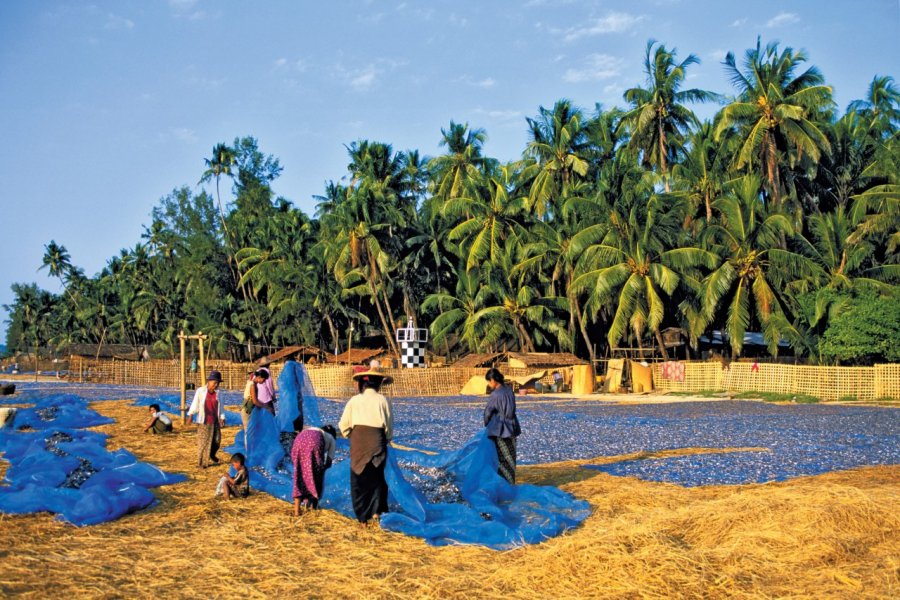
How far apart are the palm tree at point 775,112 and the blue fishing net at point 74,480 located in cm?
3534

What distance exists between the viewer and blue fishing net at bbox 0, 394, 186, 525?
29.1ft

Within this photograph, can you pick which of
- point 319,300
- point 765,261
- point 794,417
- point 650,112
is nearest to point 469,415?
point 794,417

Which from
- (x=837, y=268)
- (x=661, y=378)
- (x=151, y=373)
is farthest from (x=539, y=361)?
(x=151, y=373)

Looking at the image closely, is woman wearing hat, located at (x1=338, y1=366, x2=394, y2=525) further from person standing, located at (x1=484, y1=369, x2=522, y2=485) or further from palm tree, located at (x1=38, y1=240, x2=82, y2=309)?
palm tree, located at (x1=38, y1=240, x2=82, y2=309)

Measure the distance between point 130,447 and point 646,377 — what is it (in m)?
26.9

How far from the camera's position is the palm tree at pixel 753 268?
36375 millimetres

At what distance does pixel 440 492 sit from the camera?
10.2 m

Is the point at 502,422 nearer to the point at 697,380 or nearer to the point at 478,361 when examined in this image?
the point at 697,380

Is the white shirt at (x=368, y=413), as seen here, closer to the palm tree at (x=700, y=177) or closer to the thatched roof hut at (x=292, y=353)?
the palm tree at (x=700, y=177)

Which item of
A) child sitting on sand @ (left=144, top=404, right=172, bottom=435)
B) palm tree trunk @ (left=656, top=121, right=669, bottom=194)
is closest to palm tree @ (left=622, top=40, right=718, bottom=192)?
palm tree trunk @ (left=656, top=121, right=669, bottom=194)

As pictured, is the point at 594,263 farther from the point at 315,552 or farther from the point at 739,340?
the point at 315,552

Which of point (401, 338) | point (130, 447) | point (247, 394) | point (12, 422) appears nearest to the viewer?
point (247, 394)

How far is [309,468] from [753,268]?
3270cm

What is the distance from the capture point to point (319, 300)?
2226 inches
